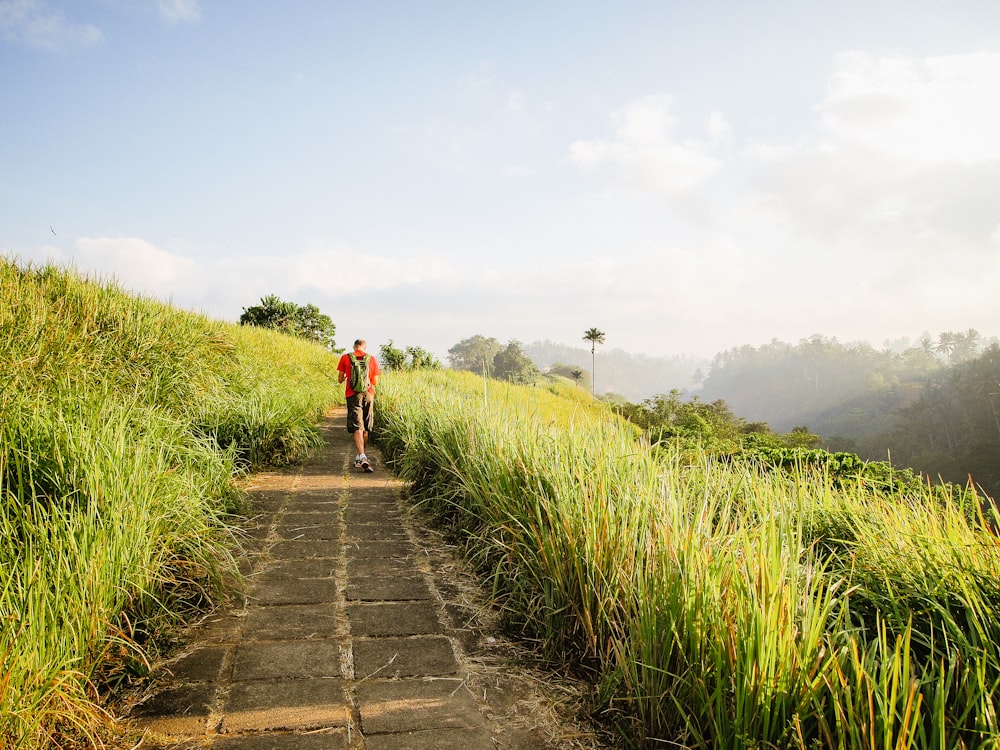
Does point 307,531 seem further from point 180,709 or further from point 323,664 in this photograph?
point 180,709

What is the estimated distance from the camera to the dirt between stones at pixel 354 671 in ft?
7.07

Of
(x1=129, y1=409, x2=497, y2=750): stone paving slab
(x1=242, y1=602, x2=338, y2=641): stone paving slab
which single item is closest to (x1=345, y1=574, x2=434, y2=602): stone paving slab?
(x1=129, y1=409, x2=497, y2=750): stone paving slab

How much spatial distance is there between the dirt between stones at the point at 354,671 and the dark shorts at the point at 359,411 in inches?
135

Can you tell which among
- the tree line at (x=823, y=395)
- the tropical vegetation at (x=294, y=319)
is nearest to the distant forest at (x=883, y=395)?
the tree line at (x=823, y=395)

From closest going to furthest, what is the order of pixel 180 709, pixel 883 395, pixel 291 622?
pixel 180 709, pixel 291 622, pixel 883 395

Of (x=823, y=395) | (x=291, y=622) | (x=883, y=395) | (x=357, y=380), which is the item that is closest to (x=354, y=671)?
(x=291, y=622)

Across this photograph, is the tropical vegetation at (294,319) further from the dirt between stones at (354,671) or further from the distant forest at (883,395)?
the dirt between stones at (354,671)

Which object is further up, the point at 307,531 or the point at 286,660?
the point at 307,531

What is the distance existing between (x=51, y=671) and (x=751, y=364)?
575ft

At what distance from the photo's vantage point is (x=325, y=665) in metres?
2.59

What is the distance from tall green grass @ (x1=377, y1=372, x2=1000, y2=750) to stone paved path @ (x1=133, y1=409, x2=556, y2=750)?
0.49 m

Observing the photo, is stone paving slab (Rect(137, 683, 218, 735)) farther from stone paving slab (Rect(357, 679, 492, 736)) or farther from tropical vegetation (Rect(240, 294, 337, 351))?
tropical vegetation (Rect(240, 294, 337, 351))

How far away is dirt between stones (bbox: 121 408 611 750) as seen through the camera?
7.07 ft

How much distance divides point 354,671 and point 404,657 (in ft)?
0.79
